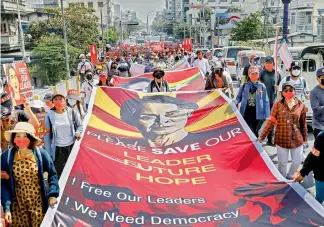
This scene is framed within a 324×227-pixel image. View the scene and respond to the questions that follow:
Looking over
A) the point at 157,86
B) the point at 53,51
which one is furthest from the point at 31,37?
the point at 157,86

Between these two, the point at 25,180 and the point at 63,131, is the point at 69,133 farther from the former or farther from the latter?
the point at 25,180

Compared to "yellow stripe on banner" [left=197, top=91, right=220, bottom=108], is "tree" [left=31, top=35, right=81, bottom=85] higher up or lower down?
lower down

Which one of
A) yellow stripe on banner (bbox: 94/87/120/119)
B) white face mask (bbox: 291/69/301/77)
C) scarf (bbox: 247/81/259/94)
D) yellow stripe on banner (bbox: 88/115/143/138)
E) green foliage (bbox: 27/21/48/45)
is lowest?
yellow stripe on banner (bbox: 88/115/143/138)

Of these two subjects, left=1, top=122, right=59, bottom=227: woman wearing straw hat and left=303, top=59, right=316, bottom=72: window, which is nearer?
Answer: left=1, top=122, right=59, bottom=227: woman wearing straw hat

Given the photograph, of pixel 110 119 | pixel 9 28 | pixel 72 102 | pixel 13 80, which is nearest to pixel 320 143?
pixel 72 102

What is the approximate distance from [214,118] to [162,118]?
0.96 m

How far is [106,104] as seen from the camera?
30.0ft

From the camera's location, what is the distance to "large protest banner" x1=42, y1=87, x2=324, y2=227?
5.51 meters

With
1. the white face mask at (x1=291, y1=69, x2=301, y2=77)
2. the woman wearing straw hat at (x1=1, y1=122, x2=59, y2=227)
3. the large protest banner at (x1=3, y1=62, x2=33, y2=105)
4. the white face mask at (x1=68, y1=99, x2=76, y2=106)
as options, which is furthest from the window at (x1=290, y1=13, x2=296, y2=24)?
the woman wearing straw hat at (x1=1, y1=122, x2=59, y2=227)

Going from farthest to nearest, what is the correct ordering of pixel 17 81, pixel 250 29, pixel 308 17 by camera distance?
pixel 250 29
pixel 308 17
pixel 17 81

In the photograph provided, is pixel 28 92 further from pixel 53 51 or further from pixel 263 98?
pixel 53 51

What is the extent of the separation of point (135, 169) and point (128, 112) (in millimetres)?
2402

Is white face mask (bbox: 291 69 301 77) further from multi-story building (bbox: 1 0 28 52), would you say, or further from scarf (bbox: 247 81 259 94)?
multi-story building (bbox: 1 0 28 52)

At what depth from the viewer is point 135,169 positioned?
6715mm
